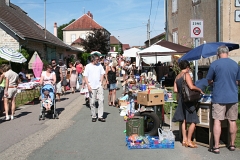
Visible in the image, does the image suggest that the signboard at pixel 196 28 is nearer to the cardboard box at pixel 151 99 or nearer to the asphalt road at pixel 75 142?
the cardboard box at pixel 151 99

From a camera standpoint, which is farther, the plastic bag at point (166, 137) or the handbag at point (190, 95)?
the plastic bag at point (166, 137)

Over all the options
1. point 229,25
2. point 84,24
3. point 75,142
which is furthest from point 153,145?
point 84,24

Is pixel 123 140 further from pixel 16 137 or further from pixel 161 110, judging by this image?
pixel 16 137

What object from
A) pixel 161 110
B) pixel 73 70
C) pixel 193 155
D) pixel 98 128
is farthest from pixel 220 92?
pixel 73 70

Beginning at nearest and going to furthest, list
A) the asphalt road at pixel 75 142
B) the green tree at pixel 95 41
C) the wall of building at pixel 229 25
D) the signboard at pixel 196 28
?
the asphalt road at pixel 75 142
the signboard at pixel 196 28
the wall of building at pixel 229 25
the green tree at pixel 95 41

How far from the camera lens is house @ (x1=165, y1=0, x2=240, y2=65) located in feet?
49.0

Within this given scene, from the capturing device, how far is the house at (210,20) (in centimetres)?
1495

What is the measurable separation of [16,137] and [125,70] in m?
17.2

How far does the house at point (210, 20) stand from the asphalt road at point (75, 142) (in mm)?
5920

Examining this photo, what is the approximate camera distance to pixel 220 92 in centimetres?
569

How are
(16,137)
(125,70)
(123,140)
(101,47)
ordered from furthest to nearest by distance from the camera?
1. (101,47)
2. (125,70)
3. (16,137)
4. (123,140)

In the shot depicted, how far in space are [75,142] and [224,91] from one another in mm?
3315

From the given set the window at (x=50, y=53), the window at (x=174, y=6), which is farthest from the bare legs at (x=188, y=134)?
the window at (x=50, y=53)

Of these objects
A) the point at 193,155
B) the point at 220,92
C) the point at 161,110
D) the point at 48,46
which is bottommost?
the point at 193,155
